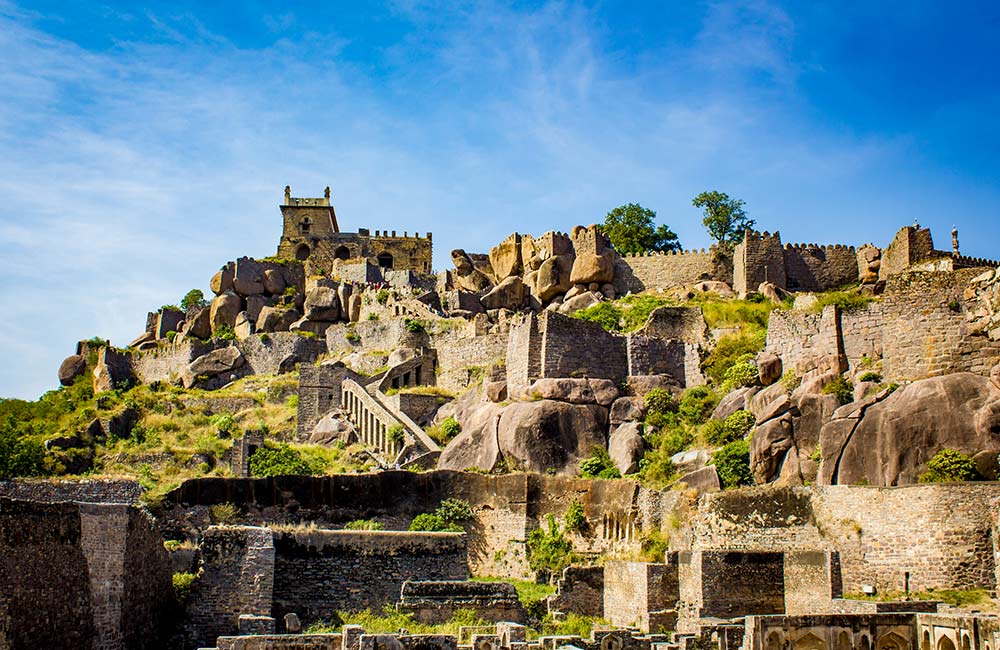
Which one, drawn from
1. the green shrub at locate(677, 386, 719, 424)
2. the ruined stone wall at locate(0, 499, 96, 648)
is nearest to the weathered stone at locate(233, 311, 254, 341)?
the green shrub at locate(677, 386, 719, 424)

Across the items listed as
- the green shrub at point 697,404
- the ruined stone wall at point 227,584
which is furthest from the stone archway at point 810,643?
the green shrub at point 697,404

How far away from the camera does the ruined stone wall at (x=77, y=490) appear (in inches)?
1276

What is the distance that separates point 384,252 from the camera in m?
74.1

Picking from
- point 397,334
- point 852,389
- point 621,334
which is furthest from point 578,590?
point 397,334

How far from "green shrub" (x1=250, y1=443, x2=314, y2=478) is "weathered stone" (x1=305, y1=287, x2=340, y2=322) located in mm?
20579

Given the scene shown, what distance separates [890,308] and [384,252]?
47167 mm

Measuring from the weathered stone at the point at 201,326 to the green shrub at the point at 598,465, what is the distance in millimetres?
34247

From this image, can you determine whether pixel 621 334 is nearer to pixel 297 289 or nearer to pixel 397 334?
pixel 397 334

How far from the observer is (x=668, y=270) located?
54781 millimetres

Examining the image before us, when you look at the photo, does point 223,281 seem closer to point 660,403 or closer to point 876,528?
point 660,403

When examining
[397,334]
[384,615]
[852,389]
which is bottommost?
[384,615]

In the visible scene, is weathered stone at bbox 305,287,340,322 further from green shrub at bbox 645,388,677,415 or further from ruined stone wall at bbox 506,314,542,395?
green shrub at bbox 645,388,677,415

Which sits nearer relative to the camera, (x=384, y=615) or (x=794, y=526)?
(x=384, y=615)

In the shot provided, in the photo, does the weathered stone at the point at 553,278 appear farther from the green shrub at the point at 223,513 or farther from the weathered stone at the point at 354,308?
the green shrub at the point at 223,513
